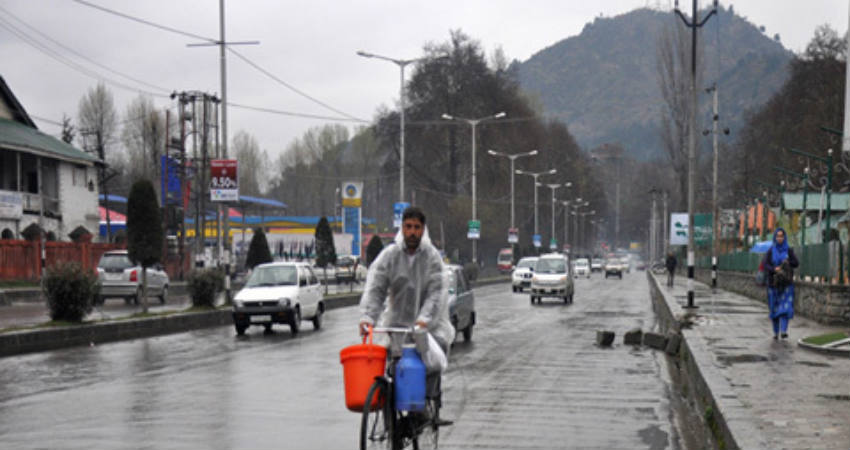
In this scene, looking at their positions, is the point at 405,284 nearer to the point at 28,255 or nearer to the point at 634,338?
the point at 634,338

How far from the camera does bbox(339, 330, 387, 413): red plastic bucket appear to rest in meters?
7.23

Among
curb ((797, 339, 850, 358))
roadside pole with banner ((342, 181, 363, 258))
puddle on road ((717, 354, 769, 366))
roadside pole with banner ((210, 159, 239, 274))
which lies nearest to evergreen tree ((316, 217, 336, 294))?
roadside pole with banner ((342, 181, 363, 258))

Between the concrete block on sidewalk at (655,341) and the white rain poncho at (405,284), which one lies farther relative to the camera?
the concrete block on sidewalk at (655,341)

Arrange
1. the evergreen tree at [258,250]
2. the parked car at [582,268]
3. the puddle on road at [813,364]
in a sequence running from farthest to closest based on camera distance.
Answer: the parked car at [582,268] → the evergreen tree at [258,250] → the puddle on road at [813,364]

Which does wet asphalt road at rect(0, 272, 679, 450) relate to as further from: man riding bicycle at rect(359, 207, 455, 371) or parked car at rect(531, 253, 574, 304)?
parked car at rect(531, 253, 574, 304)

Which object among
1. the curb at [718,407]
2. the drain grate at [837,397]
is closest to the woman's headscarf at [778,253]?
the curb at [718,407]

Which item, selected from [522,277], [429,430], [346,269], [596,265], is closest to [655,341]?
[429,430]

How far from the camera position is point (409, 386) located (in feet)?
24.3

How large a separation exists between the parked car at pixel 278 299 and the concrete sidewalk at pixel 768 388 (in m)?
8.65

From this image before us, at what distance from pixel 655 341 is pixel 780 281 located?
2.65 metres

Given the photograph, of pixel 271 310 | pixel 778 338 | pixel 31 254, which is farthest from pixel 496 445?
pixel 31 254

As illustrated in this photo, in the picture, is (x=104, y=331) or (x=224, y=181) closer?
(x=104, y=331)

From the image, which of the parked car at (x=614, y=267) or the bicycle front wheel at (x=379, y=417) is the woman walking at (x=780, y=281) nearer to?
the bicycle front wheel at (x=379, y=417)

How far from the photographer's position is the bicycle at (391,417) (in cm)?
725
